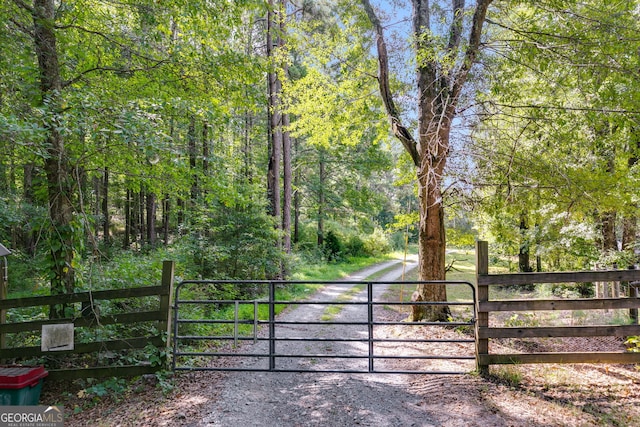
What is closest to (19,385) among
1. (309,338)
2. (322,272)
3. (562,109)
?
(309,338)

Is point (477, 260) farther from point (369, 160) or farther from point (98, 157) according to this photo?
point (369, 160)

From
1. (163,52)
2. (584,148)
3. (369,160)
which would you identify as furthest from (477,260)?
(369,160)

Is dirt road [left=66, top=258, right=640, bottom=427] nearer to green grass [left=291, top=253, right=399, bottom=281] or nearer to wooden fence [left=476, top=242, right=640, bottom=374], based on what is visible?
wooden fence [left=476, top=242, right=640, bottom=374]

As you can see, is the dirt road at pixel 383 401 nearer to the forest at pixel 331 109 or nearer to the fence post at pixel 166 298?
the fence post at pixel 166 298

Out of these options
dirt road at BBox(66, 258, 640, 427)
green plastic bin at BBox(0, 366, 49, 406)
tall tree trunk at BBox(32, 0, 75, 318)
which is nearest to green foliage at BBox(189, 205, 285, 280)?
tall tree trunk at BBox(32, 0, 75, 318)

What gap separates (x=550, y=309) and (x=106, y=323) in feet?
20.0

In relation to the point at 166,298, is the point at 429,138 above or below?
above

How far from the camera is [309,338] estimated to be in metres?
5.29

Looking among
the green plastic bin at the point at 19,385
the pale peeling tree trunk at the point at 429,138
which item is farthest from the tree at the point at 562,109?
the green plastic bin at the point at 19,385

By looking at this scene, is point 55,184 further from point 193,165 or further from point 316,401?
point 193,165

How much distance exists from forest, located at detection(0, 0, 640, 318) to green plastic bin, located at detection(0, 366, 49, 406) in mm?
1361

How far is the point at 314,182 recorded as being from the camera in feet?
78.0

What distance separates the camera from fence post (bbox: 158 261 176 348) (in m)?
5.13

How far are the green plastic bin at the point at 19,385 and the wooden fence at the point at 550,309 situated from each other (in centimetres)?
582
